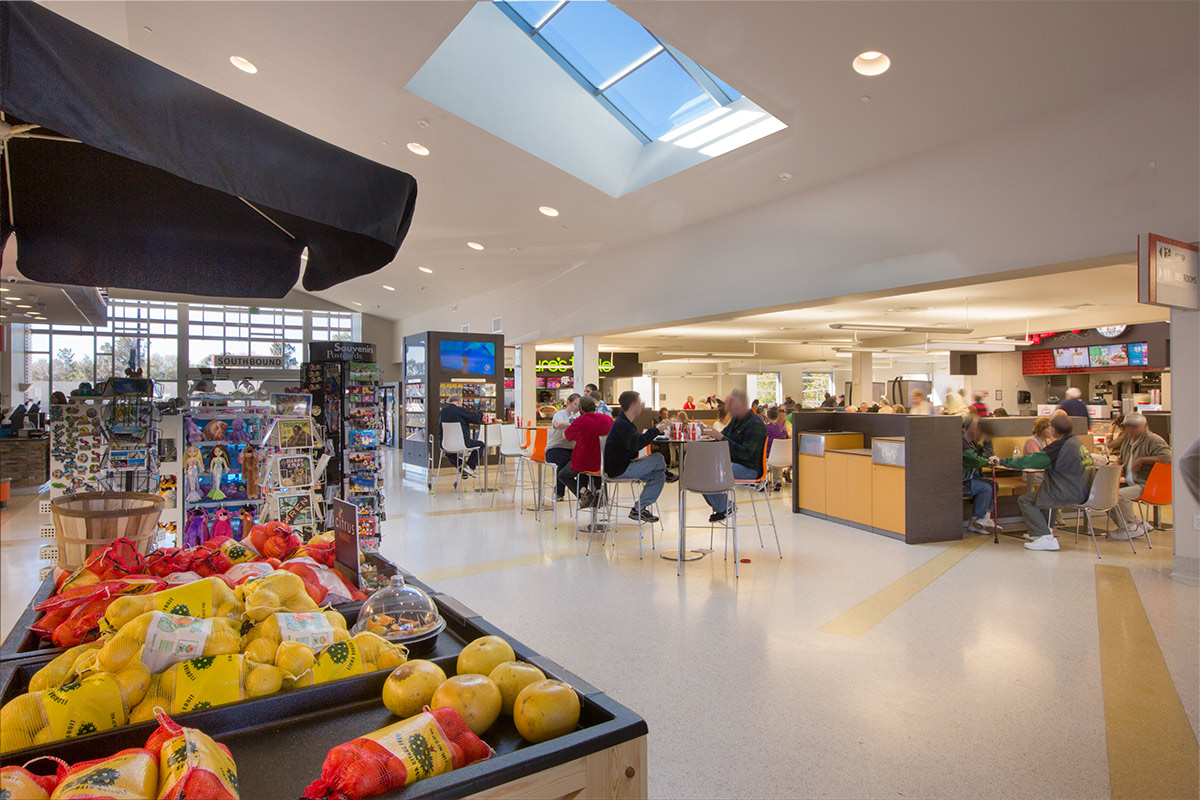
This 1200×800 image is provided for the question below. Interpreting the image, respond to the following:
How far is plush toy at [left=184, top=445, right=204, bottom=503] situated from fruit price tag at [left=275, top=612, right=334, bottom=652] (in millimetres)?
3465

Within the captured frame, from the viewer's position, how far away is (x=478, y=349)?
1189cm

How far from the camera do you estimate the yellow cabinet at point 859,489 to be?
6.29 meters

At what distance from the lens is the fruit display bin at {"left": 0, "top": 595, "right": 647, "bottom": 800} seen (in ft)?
2.94

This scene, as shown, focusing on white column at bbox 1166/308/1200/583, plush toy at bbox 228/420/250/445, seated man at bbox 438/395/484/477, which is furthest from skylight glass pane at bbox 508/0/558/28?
white column at bbox 1166/308/1200/583

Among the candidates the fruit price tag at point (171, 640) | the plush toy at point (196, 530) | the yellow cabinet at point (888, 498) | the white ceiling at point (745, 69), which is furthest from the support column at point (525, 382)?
the fruit price tag at point (171, 640)

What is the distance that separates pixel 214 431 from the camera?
4.25 meters

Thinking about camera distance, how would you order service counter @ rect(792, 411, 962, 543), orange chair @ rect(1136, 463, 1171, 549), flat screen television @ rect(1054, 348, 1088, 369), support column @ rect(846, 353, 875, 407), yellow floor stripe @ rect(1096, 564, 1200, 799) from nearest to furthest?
yellow floor stripe @ rect(1096, 564, 1200, 799), orange chair @ rect(1136, 463, 1171, 549), service counter @ rect(792, 411, 962, 543), flat screen television @ rect(1054, 348, 1088, 369), support column @ rect(846, 353, 875, 407)

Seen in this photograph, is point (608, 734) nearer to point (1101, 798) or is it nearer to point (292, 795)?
point (292, 795)

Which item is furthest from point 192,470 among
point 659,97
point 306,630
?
point 659,97

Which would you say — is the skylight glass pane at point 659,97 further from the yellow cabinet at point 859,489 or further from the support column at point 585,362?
the support column at point 585,362

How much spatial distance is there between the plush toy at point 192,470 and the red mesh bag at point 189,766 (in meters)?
3.78

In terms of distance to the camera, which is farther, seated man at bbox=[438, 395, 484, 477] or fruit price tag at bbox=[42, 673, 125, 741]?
seated man at bbox=[438, 395, 484, 477]

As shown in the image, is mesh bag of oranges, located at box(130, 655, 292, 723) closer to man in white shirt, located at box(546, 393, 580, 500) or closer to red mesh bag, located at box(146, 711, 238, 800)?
red mesh bag, located at box(146, 711, 238, 800)

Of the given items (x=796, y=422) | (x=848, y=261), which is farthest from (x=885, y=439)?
(x=848, y=261)
